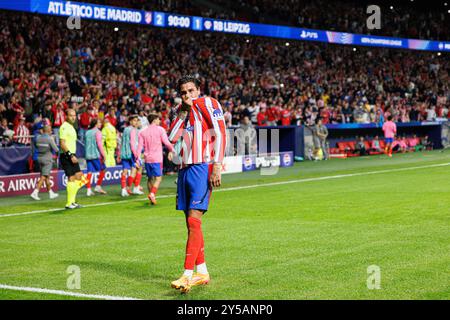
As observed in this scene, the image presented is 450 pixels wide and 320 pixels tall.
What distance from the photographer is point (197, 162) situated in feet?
25.6

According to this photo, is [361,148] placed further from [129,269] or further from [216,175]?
[216,175]

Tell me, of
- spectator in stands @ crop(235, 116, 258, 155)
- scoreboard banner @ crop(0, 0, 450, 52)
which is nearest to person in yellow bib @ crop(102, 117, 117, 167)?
spectator in stands @ crop(235, 116, 258, 155)

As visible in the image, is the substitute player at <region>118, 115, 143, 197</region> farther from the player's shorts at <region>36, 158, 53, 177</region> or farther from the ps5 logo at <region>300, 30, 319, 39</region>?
the ps5 logo at <region>300, 30, 319, 39</region>

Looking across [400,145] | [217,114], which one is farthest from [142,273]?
[400,145]

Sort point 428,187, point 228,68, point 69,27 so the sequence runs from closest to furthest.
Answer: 1. point 428,187
2. point 69,27
3. point 228,68

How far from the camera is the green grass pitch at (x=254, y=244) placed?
25.1ft

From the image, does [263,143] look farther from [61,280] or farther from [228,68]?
[61,280]

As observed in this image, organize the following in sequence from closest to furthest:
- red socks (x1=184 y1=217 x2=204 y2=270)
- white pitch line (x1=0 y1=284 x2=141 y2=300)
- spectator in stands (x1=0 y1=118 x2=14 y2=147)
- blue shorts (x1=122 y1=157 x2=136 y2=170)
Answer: white pitch line (x1=0 y1=284 x2=141 y2=300)
red socks (x1=184 y1=217 x2=204 y2=270)
blue shorts (x1=122 y1=157 x2=136 y2=170)
spectator in stands (x1=0 y1=118 x2=14 y2=147)

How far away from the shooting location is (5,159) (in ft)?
66.0

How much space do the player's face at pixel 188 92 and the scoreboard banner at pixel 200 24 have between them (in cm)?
1930

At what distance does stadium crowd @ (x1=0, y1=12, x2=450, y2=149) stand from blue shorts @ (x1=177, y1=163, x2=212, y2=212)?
46.0ft

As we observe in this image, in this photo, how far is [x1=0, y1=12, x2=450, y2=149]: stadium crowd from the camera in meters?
24.5
